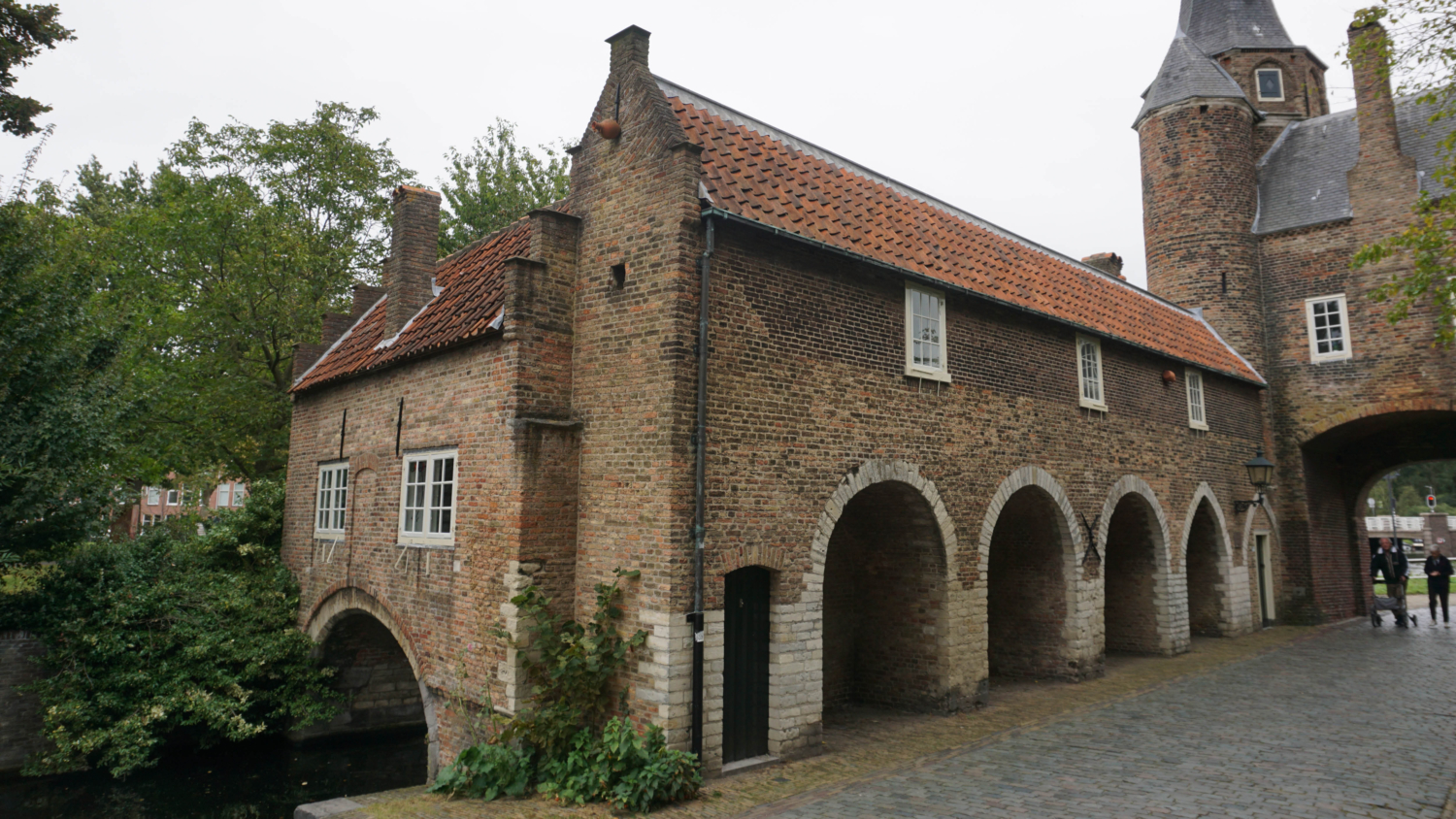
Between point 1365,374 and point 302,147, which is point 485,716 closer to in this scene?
point 302,147

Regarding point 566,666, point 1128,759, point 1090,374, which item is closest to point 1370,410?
point 1090,374

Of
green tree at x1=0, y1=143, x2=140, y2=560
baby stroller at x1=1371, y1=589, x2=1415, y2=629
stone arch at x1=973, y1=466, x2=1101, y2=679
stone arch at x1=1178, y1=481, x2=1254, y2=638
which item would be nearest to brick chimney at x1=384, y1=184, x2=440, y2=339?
green tree at x1=0, y1=143, x2=140, y2=560

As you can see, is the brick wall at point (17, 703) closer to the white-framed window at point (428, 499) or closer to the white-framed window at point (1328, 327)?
the white-framed window at point (428, 499)

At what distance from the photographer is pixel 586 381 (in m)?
9.53

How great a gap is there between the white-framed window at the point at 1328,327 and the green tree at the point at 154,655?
2357 centimetres

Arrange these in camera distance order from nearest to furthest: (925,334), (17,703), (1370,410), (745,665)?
1. (745,665)
2. (925,334)
3. (17,703)
4. (1370,410)

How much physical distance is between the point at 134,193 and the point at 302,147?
9.84 meters

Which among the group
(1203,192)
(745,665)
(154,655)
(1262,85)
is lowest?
(154,655)

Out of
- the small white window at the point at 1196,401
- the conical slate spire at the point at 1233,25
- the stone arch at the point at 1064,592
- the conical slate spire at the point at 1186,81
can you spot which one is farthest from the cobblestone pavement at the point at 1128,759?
the conical slate spire at the point at 1233,25

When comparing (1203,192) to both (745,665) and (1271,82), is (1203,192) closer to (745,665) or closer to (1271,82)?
(1271,82)

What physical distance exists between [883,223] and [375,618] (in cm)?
991

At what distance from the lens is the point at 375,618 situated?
12.9 meters

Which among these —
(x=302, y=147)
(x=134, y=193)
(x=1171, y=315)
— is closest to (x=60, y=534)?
(x=302, y=147)

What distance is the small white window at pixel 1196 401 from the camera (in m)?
17.6
